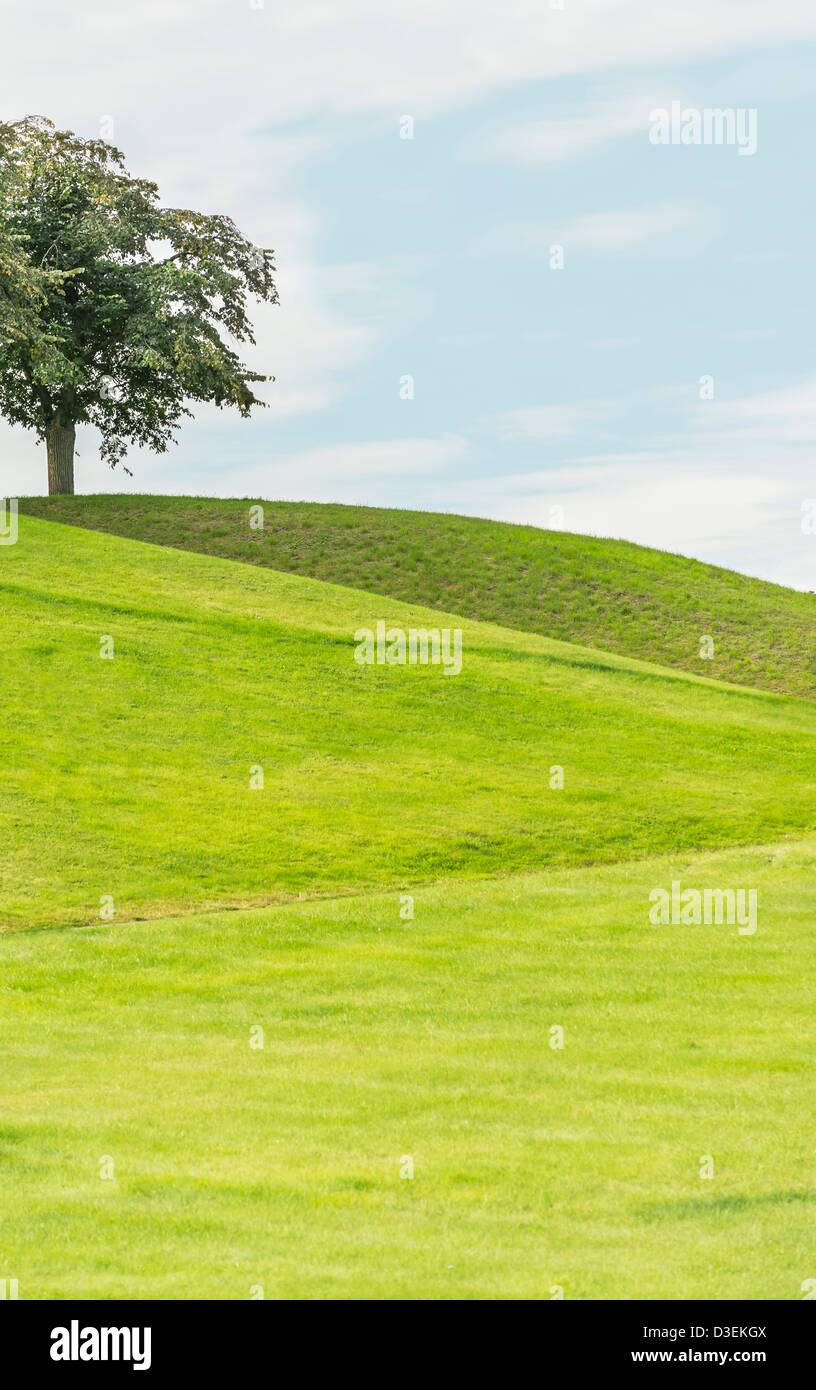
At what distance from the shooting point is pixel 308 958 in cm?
1952

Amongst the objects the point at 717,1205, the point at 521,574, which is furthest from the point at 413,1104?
the point at 521,574

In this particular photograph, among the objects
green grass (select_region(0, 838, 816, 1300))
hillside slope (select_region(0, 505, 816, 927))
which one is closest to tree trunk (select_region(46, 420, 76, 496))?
hillside slope (select_region(0, 505, 816, 927))

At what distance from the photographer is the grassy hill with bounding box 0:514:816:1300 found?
9.88 meters

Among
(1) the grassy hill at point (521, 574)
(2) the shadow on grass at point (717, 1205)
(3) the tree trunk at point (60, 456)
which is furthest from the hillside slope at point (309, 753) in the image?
(3) the tree trunk at point (60, 456)

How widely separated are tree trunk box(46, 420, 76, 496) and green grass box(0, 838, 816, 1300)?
158 feet

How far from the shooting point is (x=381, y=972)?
18.7 metres

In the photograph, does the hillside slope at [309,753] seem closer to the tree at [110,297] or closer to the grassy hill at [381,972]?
the grassy hill at [381,972]

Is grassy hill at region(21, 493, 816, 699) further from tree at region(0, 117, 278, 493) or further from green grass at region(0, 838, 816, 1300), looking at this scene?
green grass at region(0, 838, 816, 1300)

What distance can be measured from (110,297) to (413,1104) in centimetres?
5460

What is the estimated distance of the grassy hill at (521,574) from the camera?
53.8 meters

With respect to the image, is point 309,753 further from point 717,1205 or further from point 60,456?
point 60,456

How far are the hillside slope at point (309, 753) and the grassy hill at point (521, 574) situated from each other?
8.08 metres
